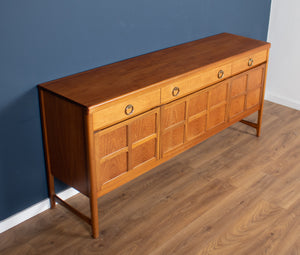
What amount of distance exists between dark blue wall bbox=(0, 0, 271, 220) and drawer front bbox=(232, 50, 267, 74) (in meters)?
0.53

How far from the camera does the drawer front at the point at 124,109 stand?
6.57ft

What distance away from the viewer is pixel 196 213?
244 centimetres

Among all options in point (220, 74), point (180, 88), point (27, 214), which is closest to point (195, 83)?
point (180, 88)

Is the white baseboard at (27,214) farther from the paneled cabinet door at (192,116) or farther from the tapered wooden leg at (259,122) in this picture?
the tapered wooden leg at (259,122)

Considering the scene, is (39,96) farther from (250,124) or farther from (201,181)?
(250,124)

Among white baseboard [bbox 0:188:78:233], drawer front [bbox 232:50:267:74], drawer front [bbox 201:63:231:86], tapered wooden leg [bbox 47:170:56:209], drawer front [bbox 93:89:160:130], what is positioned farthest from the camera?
drawer front [bbox 232:50:267:74]

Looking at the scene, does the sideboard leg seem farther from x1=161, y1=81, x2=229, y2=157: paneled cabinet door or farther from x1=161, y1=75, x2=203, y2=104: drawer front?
x1=161, y1=75, x2=203, y2=104: drawer front

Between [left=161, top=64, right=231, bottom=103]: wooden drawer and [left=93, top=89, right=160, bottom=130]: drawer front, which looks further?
[left=161, top=64, right=231, bottom=103]: wooden drawer

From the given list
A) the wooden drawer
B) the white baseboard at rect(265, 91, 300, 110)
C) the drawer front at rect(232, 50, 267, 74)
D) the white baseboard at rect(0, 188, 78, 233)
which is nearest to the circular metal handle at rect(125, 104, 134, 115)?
the wooden drawer

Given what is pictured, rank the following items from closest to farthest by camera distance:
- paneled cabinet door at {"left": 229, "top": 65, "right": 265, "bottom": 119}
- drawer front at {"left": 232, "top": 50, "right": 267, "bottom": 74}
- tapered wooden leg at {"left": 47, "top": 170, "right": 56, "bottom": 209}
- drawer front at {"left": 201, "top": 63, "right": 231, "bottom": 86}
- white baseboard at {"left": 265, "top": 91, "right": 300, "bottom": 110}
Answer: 1. tapered wooden leg at {"left": 47, "top": 170, "right": 56, "bottom": 209}
2. drawer front at {"left": 201, "top": 63, "right": 231, "bottom": 86}
3. drawer front at {"left": 232, "top": 50, "right": 267, "bottom": 74}
4. paneled cabinet door at {"left": 229, "top": 65, "right": 265, "bottom": 119}
5. white baseboard at {"left": 265, "top": 91, "right": 300, "bottom": 110}

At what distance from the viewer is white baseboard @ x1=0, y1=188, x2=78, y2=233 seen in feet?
7.52

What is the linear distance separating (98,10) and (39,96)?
599 millimetres

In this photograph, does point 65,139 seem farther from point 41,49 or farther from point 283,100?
point 283,100

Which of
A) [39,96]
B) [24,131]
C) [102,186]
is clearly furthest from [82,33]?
[102,186]
